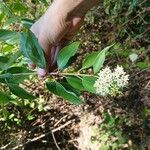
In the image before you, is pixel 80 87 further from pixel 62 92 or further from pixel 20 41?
pixel 20 41

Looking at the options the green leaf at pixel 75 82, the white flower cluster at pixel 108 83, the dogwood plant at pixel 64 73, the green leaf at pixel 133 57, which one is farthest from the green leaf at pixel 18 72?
the green leaf at pixel 133 57

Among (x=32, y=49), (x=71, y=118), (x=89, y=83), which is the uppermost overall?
(x=32, y=49)

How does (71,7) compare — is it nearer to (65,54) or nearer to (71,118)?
(65,54)

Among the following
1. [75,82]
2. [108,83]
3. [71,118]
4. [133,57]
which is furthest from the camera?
[71,118]

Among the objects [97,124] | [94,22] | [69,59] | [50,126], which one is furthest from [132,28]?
[69,59]

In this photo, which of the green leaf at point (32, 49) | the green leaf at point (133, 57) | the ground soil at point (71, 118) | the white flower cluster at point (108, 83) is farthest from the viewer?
the ground soil at point (71, 118)

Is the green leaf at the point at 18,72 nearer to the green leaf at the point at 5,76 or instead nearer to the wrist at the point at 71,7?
the green leaf at the point at 5,76

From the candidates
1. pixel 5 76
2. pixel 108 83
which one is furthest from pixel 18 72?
pixel 108 83
